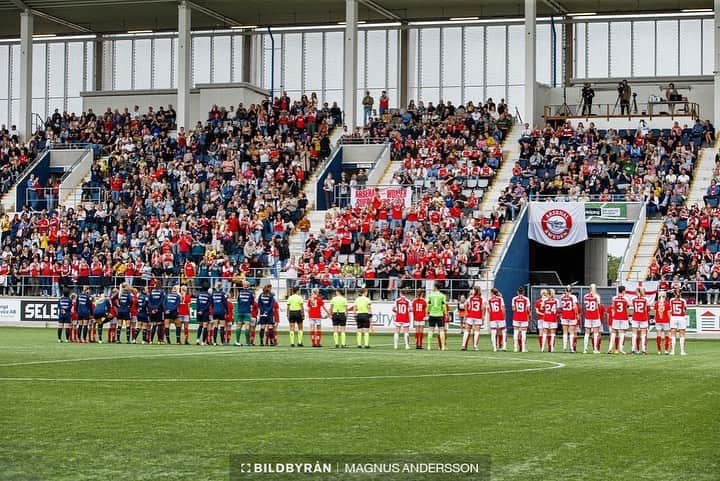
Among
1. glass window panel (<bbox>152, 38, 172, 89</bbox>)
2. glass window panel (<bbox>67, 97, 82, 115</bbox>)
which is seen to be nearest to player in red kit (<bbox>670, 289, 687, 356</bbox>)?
glass window panel (<bbox>152, 38, 172, 89</bbox>)

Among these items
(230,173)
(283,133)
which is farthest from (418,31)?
(230,173)

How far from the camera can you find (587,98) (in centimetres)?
5328

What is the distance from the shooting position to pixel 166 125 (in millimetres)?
57844

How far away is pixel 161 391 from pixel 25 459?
622 centimetres

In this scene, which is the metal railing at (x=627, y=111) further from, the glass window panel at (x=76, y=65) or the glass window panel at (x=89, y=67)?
the glass window panel at (x=76, y=65)

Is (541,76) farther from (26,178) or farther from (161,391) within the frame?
(161,391)

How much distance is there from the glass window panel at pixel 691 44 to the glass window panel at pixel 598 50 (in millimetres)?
3569

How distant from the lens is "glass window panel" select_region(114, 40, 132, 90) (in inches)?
2621

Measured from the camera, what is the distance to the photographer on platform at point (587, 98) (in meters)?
53.2

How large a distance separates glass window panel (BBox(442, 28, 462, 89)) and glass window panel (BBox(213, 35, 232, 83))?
1121 cm

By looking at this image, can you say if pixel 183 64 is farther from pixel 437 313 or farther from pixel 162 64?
pixel 437 313

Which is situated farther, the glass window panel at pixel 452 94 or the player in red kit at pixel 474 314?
the glass window panel at pixel 452 94

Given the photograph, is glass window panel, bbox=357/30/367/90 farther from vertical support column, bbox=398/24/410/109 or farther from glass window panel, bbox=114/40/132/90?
glass window panel, bbox=114/40/132/90

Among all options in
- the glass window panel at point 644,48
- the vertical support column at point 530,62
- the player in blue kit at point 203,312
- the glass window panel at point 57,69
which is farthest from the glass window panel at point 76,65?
the player in blue kit at point 203,312
